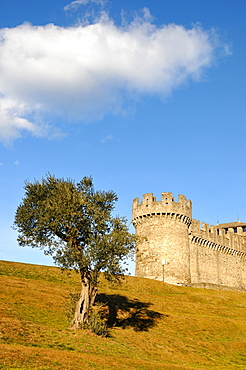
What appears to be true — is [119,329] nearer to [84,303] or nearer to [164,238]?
[84,303]

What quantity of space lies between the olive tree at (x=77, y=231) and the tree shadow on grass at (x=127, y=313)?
4.23 meters

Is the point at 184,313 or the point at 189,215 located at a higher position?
the point at 189,215

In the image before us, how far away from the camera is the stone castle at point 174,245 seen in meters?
64.4

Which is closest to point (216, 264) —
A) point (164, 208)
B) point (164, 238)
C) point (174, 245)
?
point (174, 245)

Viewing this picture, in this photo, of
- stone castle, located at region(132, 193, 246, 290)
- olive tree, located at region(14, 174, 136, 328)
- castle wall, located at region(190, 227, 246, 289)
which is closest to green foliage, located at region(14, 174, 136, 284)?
olive tree, located at region(14, 174, 136, 328)

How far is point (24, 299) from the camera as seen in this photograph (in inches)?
1391

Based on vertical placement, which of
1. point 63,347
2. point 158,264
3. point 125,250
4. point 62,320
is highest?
point 158,264

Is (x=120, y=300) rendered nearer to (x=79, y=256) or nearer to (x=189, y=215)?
(x=79, y=256)

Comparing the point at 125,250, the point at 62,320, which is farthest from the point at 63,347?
the point at 125,250

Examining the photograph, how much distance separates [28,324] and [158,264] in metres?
37.9

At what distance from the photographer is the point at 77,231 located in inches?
1278

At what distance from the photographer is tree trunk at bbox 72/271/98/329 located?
1208 inches

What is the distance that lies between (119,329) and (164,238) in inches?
1281

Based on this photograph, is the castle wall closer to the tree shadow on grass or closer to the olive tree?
the tree shadow on grass
